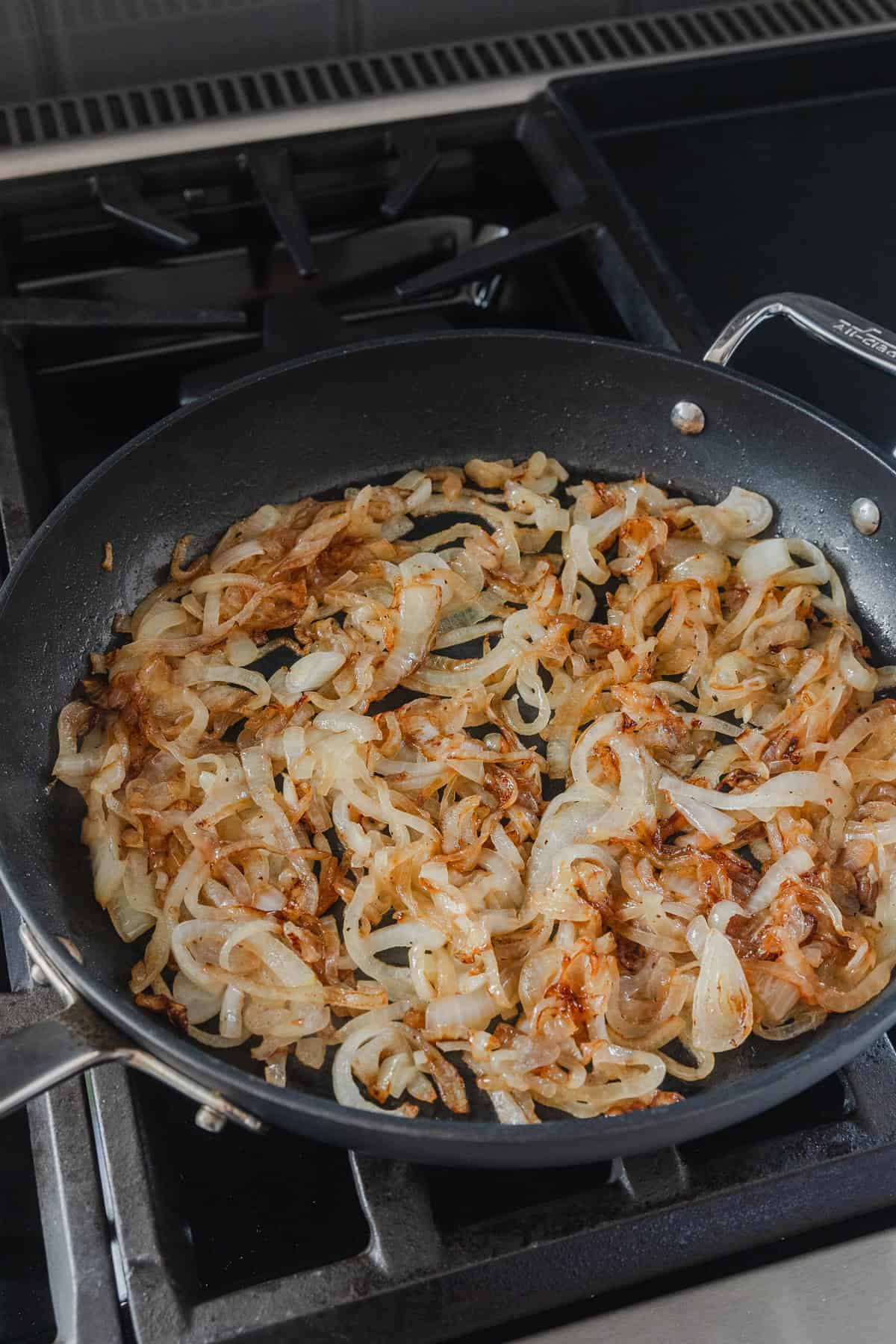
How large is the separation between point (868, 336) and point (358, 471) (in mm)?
796

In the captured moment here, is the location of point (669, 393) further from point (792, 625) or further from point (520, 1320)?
point (520, 1320)

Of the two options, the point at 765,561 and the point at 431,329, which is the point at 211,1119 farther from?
the point at 431,329

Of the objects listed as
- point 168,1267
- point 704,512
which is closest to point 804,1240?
point 168,1267

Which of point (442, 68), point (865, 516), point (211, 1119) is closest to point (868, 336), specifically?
point (865, 516)

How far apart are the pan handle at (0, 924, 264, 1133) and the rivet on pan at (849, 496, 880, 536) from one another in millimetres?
1187

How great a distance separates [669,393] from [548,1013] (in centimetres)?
102

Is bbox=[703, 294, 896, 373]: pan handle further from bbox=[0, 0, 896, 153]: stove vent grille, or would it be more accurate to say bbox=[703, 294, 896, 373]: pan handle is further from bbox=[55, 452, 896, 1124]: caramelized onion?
bbox=[0, 0, 896, 153]: stove vent grille

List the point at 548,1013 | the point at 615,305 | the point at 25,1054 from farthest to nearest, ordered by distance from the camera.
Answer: the point at 615,305 → the point at 548,1013 → the point at 25,1054

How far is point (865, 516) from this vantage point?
5.95 feet

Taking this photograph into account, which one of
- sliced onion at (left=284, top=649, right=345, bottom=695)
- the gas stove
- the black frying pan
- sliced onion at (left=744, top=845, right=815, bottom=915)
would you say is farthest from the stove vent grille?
sliced onion at (left=744, top=845, right=815, bottom=915)

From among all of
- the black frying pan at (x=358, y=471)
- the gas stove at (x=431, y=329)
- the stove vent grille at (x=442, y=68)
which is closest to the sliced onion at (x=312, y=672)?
the black frying pan at (x=358, y=471)

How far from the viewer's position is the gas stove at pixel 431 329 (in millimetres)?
1203

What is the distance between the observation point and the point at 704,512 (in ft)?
6.19

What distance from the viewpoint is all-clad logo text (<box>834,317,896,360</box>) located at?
1.69 m
